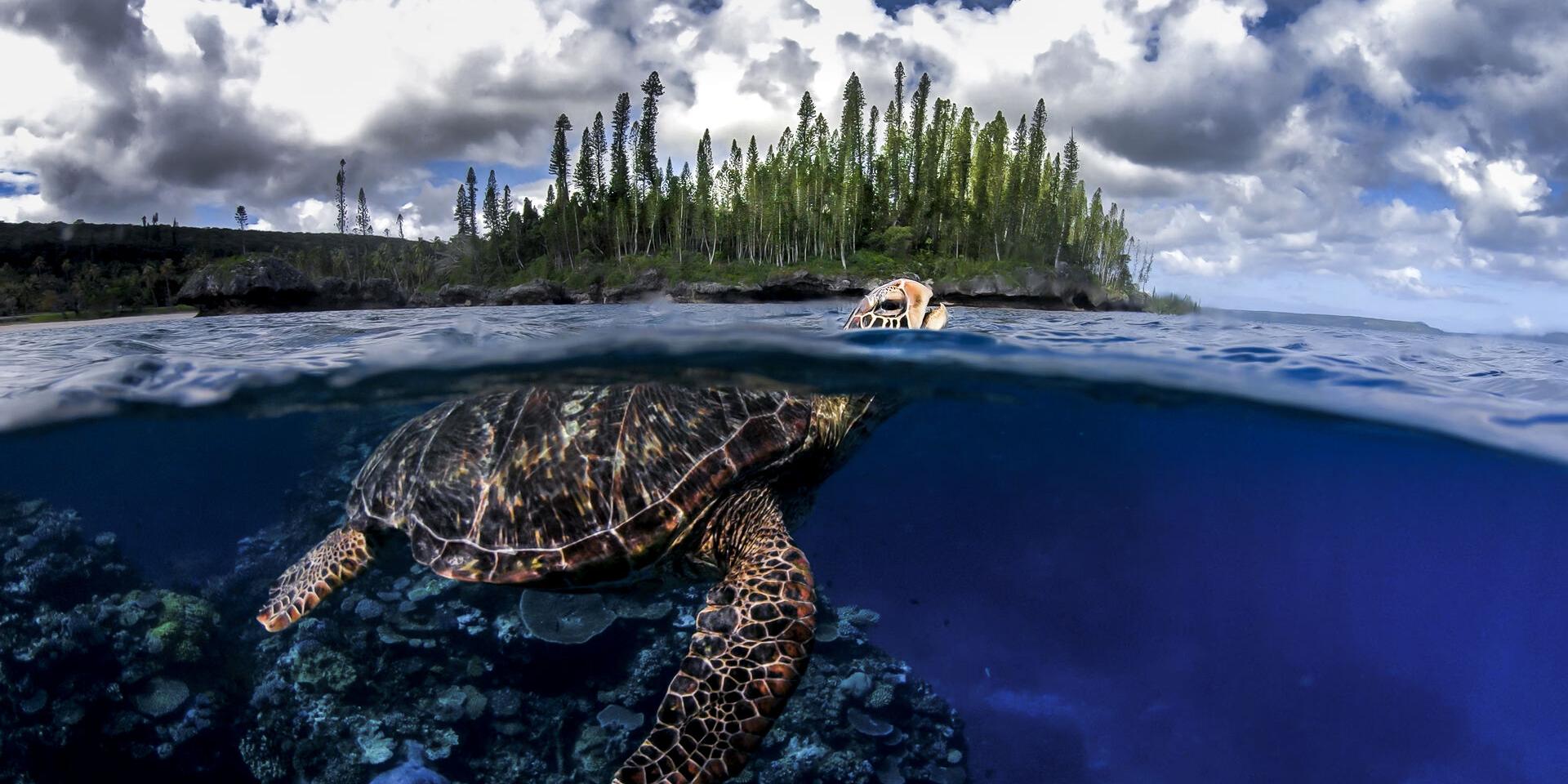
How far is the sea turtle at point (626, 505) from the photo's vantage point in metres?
3.51

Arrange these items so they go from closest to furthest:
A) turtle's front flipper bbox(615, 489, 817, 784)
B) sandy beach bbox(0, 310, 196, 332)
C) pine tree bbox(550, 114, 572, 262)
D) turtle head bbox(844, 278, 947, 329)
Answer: turtle's front flipper bbox(615, 489, 817, 784) → turtle head bbox(844, 278, 947, 329) → sandy beach bbox(0, 310, 196, 332) → pine tree bbox(550, 114, 572, 262)

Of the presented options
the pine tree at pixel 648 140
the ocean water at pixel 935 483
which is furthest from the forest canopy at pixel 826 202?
the ocean water at pixel 935 483

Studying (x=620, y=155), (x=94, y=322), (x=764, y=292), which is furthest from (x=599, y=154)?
(x=94, y=322)

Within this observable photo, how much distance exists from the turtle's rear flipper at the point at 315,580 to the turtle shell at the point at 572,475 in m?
A: 0.40

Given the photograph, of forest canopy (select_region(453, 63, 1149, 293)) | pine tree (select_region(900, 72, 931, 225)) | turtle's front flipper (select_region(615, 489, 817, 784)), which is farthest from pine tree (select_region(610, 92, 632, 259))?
turtle's front flipper (select_region(615, 489, 817, 784))

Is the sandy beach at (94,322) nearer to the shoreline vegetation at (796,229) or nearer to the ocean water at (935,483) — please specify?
the ocean water at (935,483)

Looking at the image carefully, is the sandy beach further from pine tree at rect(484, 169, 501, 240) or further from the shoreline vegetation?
pine tree at rect(484, 169, 501, 240)

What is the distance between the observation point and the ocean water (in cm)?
682

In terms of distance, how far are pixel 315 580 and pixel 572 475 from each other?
2.52 meters

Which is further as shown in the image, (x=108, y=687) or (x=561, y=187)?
(x=561, y=187)

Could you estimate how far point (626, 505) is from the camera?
4.17m

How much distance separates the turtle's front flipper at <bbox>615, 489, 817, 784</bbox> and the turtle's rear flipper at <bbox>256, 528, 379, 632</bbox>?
3.16 metres

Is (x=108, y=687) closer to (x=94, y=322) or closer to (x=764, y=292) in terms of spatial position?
(x=94, y=322)

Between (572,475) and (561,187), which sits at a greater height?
(561,187)
